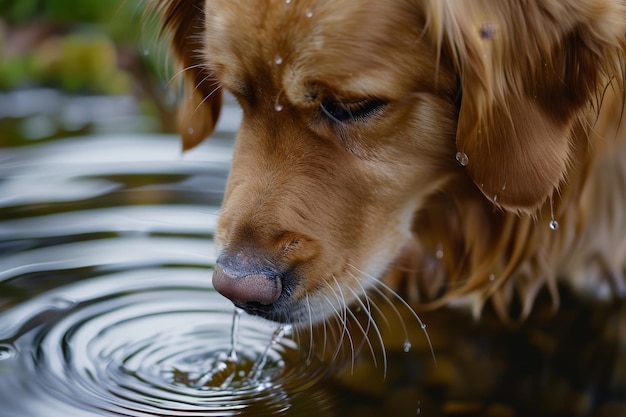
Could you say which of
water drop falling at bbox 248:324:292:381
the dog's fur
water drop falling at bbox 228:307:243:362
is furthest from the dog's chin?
water drop falling at bbox 228:307:243:362

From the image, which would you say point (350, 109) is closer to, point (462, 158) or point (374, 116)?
point (374, 116)

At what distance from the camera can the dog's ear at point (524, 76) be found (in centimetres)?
292

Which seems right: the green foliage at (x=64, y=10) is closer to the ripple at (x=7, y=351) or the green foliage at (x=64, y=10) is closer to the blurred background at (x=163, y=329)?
the blurred background at (x=163, y=329)

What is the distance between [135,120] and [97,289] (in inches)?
94.9

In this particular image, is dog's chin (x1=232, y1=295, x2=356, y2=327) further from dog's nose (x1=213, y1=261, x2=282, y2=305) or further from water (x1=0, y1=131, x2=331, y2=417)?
water (x1=0, y1=131, x2=331, y2=417)

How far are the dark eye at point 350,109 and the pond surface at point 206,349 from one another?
0.86 metres

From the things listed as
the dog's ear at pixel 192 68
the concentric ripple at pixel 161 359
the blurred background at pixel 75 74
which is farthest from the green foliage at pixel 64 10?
the concentric ripple at pixel 161 359

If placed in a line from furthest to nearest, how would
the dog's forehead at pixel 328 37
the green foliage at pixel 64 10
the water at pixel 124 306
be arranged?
1. the green foliage at pixel 64 10
2. the water at pixel 124 306
3. the dog's forehead at pixel 328 37

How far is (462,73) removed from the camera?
9.68 feet

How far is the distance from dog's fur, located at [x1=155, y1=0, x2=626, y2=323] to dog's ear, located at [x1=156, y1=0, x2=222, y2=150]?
0.41 metres

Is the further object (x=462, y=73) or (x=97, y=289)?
(x=97, y=289)

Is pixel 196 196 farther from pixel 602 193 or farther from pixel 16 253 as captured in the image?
pixel 602 193

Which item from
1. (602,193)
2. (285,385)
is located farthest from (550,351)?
(285,385)

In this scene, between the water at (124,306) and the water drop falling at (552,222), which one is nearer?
the water at (124,306)
